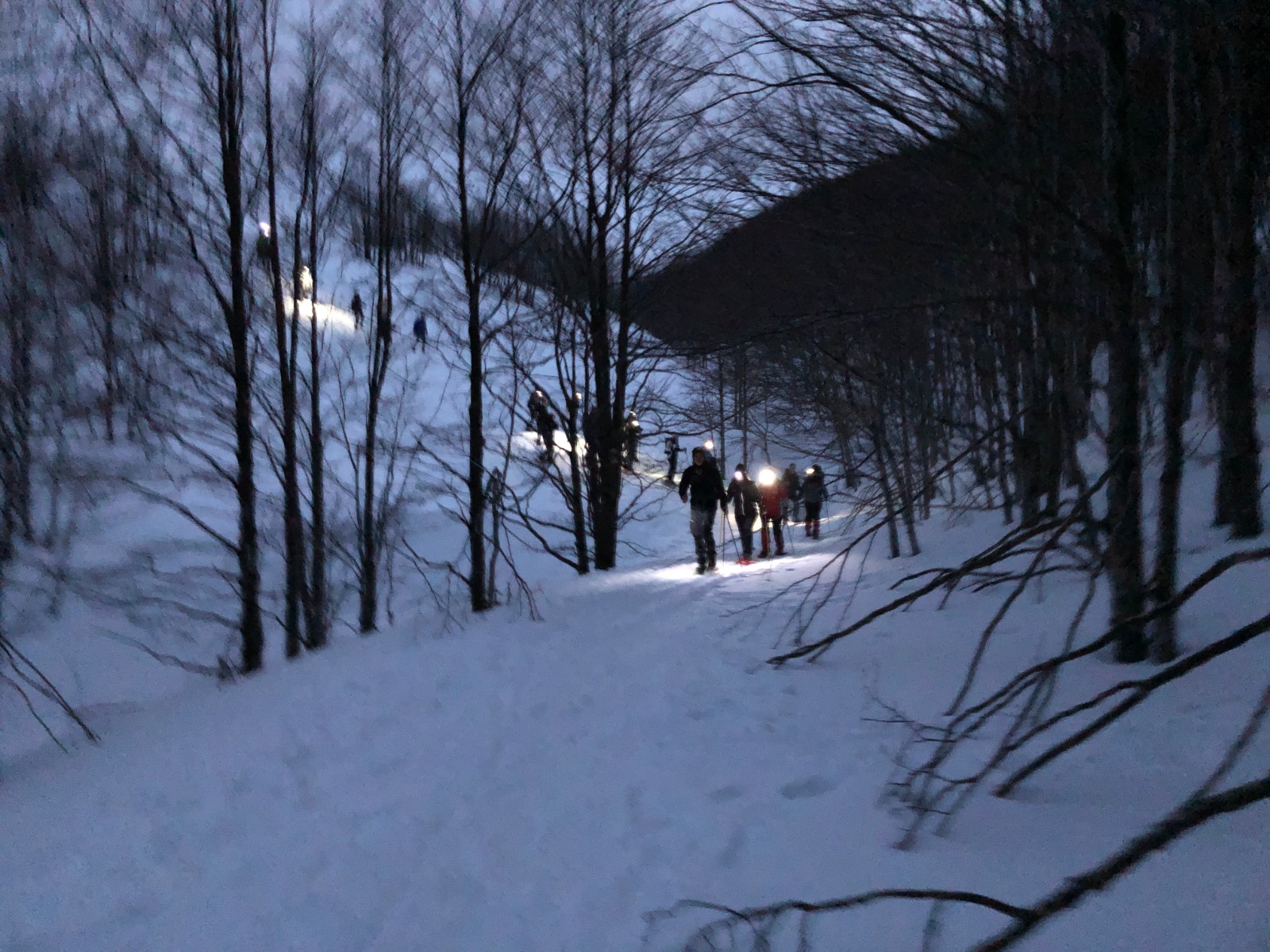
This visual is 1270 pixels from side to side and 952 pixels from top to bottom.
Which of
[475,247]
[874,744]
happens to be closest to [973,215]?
[874,744]

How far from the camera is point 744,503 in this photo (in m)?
13.4

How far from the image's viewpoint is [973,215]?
21.0 feet

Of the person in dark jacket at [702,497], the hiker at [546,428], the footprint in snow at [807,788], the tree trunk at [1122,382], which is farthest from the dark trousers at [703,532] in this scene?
the footprint in snow at [807,788]

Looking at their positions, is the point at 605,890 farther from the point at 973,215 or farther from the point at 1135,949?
the point at 973,215

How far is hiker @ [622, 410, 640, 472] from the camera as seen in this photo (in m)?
11.8

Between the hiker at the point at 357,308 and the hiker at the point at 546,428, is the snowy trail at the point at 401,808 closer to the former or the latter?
the hiker at the point at 546,428

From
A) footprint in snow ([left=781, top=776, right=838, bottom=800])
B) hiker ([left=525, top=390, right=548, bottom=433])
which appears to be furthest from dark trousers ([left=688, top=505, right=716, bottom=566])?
footprint in snow ([left=781, top=776, right=838, bottom=800])

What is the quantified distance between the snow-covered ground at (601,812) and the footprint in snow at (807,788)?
0.02m

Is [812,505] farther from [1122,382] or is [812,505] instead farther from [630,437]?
[1122,382]

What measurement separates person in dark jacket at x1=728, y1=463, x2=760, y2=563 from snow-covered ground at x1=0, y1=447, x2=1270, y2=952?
604 cm

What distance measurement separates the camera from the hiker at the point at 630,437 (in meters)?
11.8

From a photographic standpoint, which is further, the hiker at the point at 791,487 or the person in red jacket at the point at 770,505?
the hiker at the point at 791,487

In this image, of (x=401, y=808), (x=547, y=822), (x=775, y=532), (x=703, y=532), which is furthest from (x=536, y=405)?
(x=547, y=822)

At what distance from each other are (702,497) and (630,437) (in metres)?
1.32
